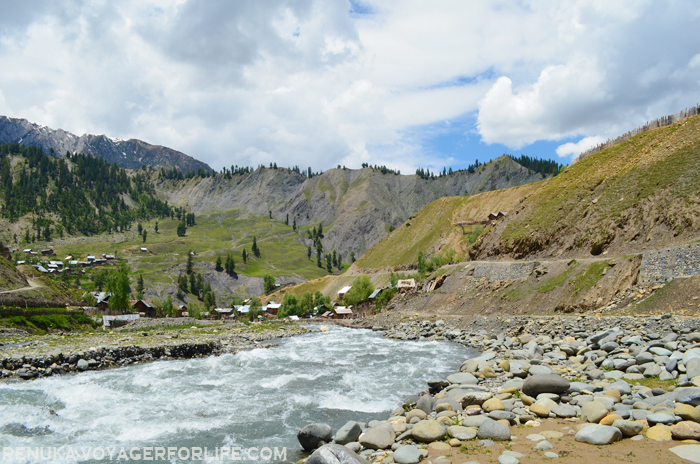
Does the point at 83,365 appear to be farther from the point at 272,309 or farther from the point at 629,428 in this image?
the point at 272,309

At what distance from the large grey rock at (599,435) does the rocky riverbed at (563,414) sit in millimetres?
24

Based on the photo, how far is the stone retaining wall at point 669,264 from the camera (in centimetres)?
3036

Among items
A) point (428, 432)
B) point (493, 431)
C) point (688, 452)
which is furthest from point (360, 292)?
point (688, 452)

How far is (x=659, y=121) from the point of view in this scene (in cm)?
6881

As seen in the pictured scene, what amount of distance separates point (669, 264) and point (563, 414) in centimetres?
2863

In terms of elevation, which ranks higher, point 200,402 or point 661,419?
point 661,419

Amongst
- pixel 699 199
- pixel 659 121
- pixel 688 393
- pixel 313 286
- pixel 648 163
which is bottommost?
pixel 313 286

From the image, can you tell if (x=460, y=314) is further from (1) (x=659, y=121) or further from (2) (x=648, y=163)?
(1) (x=659, y=121)

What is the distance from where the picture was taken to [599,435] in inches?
384

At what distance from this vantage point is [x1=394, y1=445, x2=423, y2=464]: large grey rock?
400 inches

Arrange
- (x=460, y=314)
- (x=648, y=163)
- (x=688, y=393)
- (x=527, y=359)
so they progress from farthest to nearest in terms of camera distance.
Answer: (x=460, y=314) → (x=648, y=163) → (x=527, y=359) → (x=688, y=393)

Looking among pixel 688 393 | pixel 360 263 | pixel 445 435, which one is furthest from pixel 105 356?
pixel 360 263

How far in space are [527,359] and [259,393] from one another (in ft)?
53.5

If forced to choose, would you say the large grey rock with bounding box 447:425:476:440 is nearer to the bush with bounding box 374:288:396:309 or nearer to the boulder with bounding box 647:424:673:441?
the boulder with bounding box 647:424:673:441
